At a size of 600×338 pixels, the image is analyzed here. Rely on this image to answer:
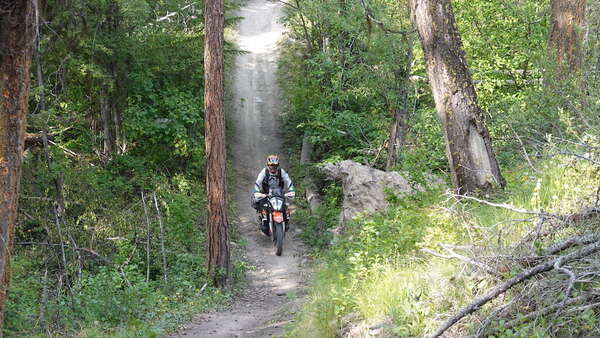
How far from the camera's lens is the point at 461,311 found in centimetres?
461

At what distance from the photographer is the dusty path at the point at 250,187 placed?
384 inches

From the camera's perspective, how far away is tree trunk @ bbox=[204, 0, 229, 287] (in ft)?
37.9

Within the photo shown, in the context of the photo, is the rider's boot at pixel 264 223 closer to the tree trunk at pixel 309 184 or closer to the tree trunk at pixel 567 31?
the tree trunk at pixel 309 184

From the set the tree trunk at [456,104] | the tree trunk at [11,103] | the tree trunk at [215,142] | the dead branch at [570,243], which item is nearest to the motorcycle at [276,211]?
the tree trunk at [215,142]

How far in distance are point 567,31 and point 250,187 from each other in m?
10.3

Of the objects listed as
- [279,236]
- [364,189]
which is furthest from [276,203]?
[364,189]

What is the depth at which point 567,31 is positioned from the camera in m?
11.3

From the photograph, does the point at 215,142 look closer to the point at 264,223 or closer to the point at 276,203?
the point at 276,203

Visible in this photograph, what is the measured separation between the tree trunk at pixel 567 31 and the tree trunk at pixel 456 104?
3508mm

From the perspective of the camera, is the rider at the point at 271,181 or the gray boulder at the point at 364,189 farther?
the rider at the point at 271,181

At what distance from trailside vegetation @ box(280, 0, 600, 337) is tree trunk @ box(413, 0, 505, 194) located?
0.89 feet

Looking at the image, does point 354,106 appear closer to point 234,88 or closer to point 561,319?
point 234,88

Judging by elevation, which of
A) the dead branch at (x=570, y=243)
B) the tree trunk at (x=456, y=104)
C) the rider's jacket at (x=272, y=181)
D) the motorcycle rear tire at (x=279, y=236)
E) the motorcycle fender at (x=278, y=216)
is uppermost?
the tree trunk at (x=456, y=104)

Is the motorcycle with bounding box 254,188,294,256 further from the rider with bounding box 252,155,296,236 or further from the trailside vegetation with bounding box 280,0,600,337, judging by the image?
the trailside vegetation with bounding box 280,0,600,337
